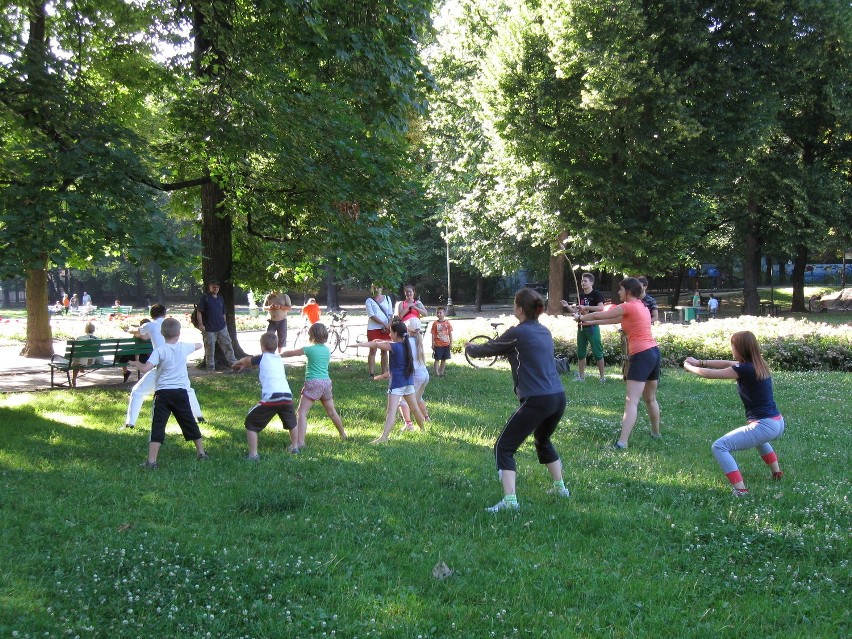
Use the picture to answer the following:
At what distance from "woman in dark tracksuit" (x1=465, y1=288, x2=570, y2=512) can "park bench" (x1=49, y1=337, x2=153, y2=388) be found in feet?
29.1

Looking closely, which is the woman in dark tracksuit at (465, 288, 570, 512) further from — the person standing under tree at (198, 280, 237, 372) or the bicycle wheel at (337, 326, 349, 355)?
the bicycle wheel at (337, 326, 349, 355)

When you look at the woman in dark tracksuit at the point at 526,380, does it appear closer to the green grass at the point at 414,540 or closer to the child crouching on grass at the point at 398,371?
the green grass at the point at 414,540

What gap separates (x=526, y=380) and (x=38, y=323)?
1708 cm

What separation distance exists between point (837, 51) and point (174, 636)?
30.1 meters

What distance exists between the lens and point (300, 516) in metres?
5.72

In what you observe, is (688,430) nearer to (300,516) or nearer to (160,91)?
(300,516)

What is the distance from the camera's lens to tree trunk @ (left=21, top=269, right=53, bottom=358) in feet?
61.5

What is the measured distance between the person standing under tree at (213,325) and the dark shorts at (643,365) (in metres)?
8.55

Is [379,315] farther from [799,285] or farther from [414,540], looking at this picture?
[799,285]

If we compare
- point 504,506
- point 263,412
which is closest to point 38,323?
point 263,412

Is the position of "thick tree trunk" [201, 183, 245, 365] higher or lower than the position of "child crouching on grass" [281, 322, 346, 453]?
higher

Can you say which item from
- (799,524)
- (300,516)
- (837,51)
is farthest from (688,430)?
(837,51)

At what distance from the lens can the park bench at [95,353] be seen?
1295 centimetres

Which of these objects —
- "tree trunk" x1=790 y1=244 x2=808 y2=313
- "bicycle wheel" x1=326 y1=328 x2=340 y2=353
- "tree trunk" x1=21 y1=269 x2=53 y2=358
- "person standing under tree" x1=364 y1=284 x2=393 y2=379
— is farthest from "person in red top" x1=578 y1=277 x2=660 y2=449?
"tree trunk" x1=790 y1=244 x2=808 y2=313
